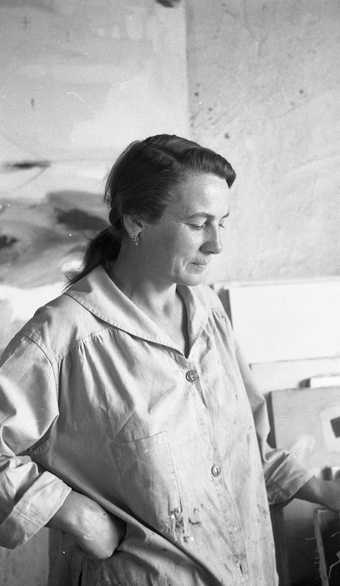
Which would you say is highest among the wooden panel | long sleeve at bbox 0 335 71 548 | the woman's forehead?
the woman's forehead

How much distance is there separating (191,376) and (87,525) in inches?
13.9

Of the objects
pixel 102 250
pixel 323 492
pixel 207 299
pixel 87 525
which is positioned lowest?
pixel 323 492

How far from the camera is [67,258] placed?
7.29ft

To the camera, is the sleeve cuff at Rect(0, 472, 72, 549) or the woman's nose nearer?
the sleeve cuff at Rect(0, 472, 72, 549)

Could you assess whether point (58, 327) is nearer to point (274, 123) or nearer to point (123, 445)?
point (123, 445)

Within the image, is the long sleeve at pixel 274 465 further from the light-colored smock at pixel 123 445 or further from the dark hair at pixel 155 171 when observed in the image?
the dark hair at pixel 155 171

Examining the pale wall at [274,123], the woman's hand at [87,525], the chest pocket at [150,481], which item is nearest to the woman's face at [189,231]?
the chest pocket at [150,481]

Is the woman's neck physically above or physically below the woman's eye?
below

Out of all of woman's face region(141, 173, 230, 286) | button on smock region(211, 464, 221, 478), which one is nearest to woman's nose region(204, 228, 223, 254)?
woman's face region(141, 173, 230, 286)

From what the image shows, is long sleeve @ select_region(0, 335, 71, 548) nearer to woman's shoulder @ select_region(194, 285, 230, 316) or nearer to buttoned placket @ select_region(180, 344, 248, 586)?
buttoned placket @ select_region(180, 344, 248, 586)

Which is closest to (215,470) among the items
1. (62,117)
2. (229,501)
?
(229,501)

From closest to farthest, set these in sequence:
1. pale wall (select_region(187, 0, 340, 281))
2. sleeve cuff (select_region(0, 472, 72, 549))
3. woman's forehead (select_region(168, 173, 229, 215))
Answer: sleeve cuff (select_region(0, 472, 72, 549)) → woman's forehead (select_region(168, 173, 229, 215)) → pale wall (select_region(187, 0, 340, 281))

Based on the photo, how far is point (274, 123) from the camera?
233 centimetres

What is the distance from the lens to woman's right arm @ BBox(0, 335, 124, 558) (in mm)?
1161
